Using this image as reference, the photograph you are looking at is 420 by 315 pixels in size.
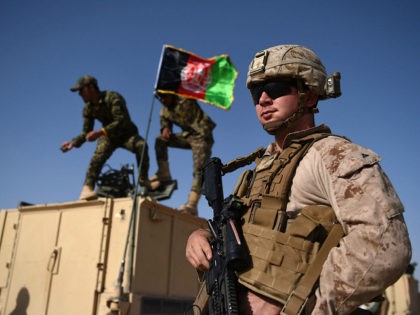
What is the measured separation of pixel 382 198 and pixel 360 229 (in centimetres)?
12

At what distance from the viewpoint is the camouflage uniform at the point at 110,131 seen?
6.55 m

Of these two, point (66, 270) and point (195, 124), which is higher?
point (195, 124)

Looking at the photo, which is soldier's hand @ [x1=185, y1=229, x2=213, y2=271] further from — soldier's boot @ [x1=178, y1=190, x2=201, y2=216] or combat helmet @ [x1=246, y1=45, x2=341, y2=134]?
soldier's boot @ [x1=178, y1=190, x2=201, y2=216]

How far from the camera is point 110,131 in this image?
654 centimetres

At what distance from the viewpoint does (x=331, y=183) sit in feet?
4.65

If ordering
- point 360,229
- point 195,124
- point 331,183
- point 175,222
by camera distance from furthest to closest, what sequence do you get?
point 195,124 < point 175,222 < point 331,183 < point 360,229

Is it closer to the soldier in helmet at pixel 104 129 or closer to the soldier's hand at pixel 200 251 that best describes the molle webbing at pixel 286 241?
the soldier's hand at pixel 200 251

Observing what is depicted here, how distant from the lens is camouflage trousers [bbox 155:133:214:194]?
23.4 ft

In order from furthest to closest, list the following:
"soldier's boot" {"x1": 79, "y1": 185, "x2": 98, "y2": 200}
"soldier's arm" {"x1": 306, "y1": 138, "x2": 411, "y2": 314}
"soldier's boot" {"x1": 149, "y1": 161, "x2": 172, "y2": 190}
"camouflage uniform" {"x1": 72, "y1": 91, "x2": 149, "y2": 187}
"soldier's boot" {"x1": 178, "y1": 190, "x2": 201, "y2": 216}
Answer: "soldier's boot" {"x1": 149, "y1": 161, "x2": 172, "y2": 190}
"camouflage uniform" {"x1": 72, "y1": 91, "x2": 149, "y2": 187}
"soldier's boot" {"x1": 178, "y1": 190, "x2": 201, "y2": 216}
"soldier's boot" {"x1": 79, "y1": 185, "x2": 98, "y2": 200}
"soldier's arm" {"x1": 306, "y1": 138, "x2": 411, "y2": 314}

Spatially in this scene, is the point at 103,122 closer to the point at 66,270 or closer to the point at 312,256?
the point at 66,270

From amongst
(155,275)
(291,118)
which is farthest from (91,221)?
(291,118)

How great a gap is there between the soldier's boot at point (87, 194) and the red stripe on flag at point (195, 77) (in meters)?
2.92

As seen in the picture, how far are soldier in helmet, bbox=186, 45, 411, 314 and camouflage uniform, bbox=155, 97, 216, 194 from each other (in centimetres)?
523

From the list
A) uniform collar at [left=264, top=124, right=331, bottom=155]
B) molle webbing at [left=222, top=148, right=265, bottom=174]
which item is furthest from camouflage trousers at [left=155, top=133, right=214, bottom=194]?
uniform collar at [left=264, top=124, right=331, bottom=155]
